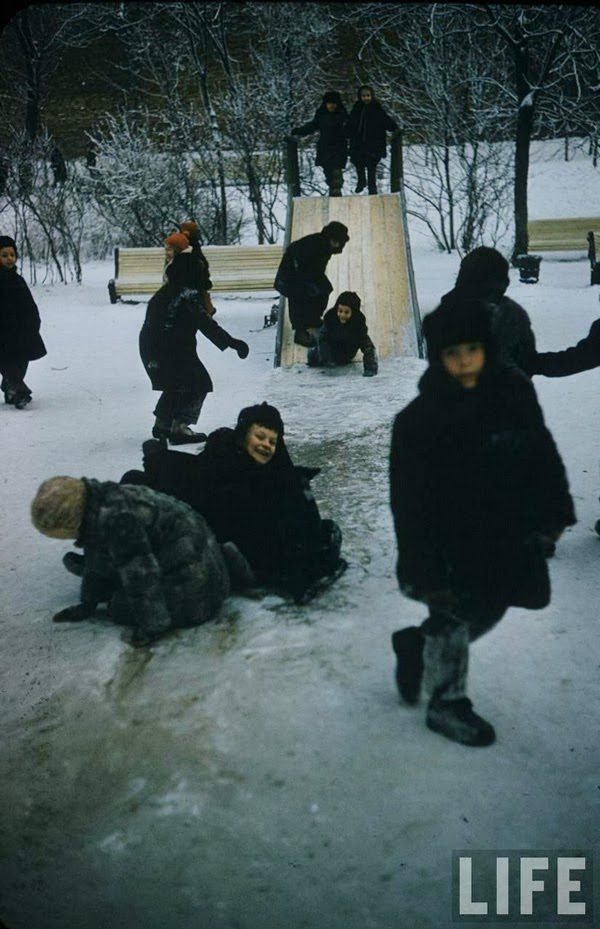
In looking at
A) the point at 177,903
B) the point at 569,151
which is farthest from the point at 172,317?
the point at 569,151

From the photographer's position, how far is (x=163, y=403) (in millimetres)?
5102

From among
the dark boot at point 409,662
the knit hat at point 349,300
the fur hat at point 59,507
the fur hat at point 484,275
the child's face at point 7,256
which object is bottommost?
the dark boot at point 409,662

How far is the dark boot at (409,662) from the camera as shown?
2.29m

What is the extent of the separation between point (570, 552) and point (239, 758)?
1.70m

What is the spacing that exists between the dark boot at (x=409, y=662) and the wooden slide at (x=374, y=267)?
5104 mm

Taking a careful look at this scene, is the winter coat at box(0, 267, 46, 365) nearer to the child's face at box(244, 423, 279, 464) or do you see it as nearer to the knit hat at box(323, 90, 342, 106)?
the child's face at box(244, 423, 279, 464)

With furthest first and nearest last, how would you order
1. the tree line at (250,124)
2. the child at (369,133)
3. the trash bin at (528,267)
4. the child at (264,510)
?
the tree line at (250,124)
the trash bin at (528,267)
the child at (369,133)
the child at (264,510)

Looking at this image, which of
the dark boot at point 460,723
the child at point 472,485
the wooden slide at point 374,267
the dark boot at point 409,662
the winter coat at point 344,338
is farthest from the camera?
the wooden slide at point 374,267

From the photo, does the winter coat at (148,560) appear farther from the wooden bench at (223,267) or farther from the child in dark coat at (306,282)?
the wooden bench at (223,267)

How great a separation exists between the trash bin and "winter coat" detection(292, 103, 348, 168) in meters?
2.43

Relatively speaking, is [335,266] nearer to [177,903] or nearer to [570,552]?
[570,552]

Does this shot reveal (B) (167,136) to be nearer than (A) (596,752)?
No

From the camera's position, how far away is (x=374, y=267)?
8.39m

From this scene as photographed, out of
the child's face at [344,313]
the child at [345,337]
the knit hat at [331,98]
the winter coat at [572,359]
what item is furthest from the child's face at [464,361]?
the knit hat at [331,98]
